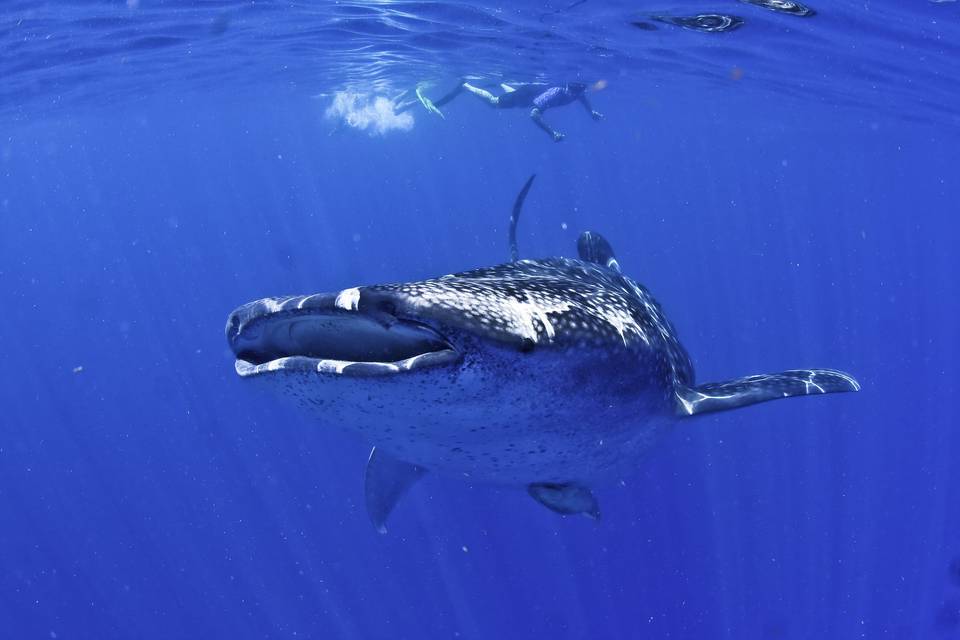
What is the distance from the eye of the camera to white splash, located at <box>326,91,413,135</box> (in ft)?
112

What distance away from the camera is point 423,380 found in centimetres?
275

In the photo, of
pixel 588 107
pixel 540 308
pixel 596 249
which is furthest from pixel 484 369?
pixel 588 107

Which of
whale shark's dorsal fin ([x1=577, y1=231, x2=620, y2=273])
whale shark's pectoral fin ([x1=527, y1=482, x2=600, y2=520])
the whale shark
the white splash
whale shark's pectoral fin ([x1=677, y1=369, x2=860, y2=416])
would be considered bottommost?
the white splash

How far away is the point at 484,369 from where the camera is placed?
291 centimetres

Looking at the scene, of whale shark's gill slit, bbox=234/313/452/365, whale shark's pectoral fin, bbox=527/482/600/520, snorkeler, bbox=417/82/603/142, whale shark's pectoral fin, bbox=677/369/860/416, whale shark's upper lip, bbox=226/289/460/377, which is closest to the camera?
whale shark's upper lip, bbox=226/289/460/377

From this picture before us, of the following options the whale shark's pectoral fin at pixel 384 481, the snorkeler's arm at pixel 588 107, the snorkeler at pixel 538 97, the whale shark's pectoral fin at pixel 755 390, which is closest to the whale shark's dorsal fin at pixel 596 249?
the whale shark's pectoral fin at pixel 755 390

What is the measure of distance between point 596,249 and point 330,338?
525 centimetres

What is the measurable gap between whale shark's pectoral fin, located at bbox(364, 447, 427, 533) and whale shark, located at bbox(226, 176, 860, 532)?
Answer: 4.87 feet

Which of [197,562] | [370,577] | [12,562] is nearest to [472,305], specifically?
[370,577]

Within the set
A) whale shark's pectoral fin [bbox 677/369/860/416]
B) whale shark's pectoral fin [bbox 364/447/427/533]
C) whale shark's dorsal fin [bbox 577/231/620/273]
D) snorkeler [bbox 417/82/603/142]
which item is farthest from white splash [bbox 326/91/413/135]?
whale shark's pectoral fin [bbox 677/369/860/416]

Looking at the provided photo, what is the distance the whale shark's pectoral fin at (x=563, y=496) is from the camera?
16.0 feet

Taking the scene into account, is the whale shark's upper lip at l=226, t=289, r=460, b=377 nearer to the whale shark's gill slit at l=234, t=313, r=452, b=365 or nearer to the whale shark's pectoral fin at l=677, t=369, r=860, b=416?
the whale shark's gill slit at l=234, t=313, r=452, b=365

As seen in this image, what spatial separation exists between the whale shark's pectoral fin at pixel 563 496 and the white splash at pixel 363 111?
96.5 feet

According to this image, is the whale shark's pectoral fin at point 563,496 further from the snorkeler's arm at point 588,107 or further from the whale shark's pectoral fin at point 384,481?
the snorkeler's arm at point 588,107
